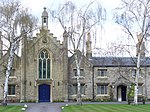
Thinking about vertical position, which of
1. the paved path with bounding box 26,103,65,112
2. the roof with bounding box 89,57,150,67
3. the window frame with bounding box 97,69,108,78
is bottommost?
the paved path with bounding box 26,103,65,112

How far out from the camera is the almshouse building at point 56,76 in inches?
2165

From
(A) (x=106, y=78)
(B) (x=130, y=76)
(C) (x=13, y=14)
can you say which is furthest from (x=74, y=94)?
(C) (x=13, y=14)

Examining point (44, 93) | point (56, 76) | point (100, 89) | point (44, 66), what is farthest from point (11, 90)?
point (100, 89)

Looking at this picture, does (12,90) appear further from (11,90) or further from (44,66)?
(44,66)

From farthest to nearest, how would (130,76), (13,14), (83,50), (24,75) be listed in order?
(130,76) → (24,75) → (83,50) → (13,14)

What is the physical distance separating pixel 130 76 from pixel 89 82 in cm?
666

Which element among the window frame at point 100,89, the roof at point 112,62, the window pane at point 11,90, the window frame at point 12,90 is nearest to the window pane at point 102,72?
the roof at point 112,62

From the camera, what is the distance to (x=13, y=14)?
1699 inches

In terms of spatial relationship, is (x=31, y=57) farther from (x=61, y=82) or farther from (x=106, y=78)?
(x=106, y=78)

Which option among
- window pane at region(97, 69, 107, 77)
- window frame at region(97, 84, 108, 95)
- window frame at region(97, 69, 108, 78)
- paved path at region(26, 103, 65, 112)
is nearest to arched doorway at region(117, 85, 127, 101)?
window frame at region(97, 84, 108, 95)

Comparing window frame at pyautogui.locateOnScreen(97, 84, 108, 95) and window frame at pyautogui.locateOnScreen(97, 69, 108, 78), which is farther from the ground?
window frame at pyautogui.locateOnScreen(97, 69, 108, 78)

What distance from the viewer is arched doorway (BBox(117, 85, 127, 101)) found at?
5822 centimetres

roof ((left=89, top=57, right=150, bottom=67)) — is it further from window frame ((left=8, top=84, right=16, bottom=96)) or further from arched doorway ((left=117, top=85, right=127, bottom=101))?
window frame ((left=8, top=84, right=16, bottom=96))

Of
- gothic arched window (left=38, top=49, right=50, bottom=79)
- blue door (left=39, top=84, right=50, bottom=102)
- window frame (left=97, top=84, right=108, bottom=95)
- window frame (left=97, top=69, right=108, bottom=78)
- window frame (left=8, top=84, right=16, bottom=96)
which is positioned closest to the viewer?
blue door (left=39, top=84, right=50, bottom=102)
